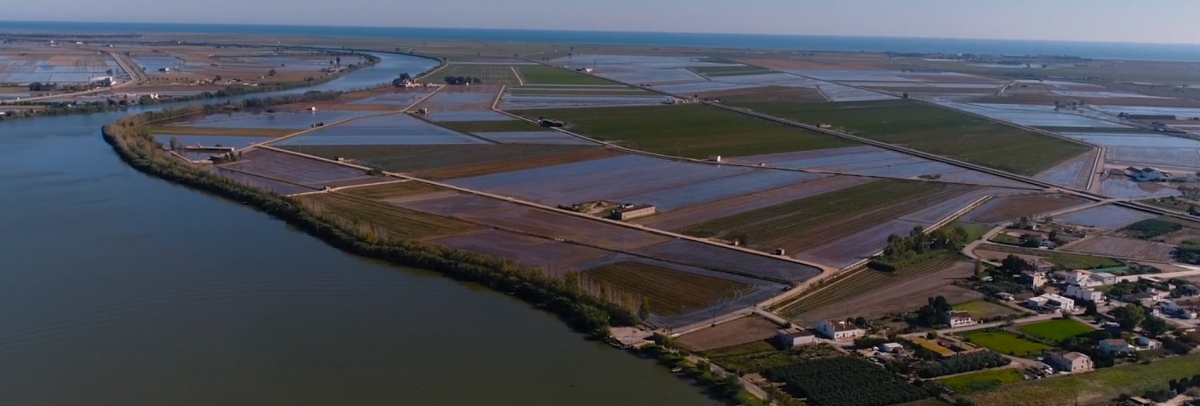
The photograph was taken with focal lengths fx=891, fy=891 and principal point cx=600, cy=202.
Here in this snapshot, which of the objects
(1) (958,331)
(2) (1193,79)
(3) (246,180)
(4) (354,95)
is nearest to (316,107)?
(4) (354,95)

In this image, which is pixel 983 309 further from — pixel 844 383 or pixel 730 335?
pixel 730 335

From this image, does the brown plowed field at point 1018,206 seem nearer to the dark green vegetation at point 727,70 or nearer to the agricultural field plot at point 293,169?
the agricultural field plot at point 293,169

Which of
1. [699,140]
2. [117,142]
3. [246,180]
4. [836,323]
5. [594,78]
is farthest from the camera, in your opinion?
[594,78]

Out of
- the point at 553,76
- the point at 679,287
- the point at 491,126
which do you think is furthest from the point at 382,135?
the point at 553,76

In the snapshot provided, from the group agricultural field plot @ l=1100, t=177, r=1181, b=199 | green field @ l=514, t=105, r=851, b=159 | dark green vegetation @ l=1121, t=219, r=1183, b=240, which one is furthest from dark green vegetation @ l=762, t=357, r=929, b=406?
green field @ l=514, t=105, r=851, b=159

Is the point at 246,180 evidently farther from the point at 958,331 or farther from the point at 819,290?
the point at 958,331

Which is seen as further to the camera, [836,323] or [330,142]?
[330,142]
